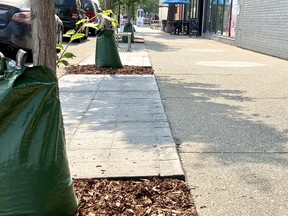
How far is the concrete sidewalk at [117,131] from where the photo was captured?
3.54m

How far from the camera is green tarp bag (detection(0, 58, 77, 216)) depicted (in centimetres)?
224

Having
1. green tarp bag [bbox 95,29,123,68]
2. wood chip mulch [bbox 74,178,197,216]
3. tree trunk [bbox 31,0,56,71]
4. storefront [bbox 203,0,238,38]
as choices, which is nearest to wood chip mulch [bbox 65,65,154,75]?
green tarp bag [bbox 95,29,123,68]

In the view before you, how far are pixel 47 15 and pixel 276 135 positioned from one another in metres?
3.06

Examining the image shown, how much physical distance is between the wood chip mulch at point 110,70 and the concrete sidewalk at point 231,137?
0.43 m

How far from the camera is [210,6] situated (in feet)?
82.4

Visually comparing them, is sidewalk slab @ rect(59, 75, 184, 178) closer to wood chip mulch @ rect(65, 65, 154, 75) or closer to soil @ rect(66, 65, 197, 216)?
soil @ rect(66, 65, 197, 216)

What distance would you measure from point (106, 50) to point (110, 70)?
47 cm

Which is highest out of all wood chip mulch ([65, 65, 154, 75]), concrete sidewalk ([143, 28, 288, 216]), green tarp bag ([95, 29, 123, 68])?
green tarp bag ([95, 29, 123, 68])

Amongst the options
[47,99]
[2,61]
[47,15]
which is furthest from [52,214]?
[47,15]

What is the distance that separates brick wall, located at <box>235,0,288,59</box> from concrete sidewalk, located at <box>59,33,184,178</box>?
6.99 meters

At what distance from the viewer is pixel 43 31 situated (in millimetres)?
2711

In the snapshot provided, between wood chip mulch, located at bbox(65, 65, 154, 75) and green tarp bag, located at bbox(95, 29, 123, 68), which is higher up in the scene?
green tarp bag, located at bbox(95, 29, 123, 68)

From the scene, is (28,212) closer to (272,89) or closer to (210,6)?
(272,89)

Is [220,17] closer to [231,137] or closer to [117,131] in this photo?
[231,137]
